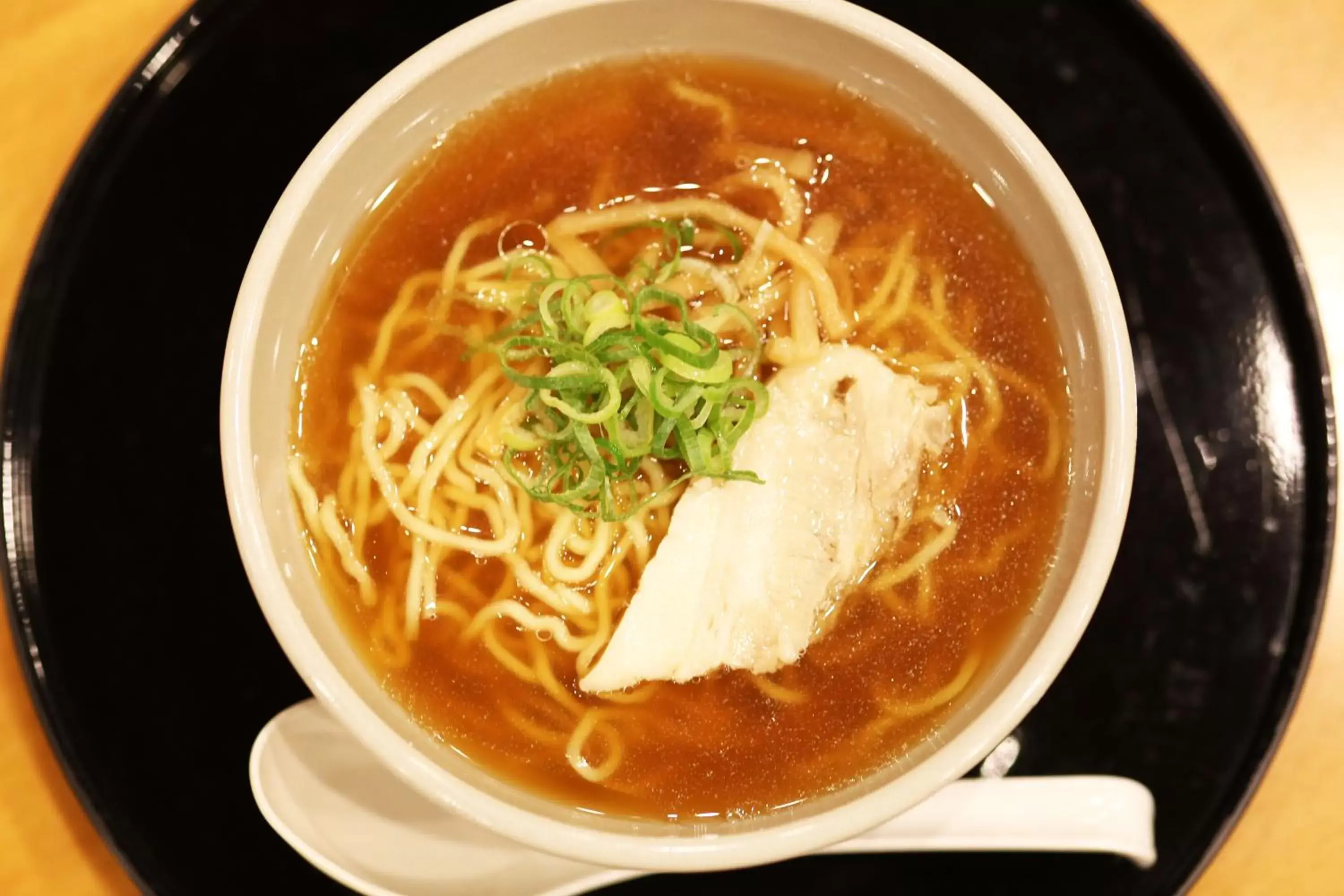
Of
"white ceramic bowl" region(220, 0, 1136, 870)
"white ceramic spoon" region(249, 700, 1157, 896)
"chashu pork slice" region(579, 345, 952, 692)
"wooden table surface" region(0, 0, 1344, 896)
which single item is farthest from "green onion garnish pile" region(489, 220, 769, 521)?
"wooden table surface" region(0, 0, 1344, 896)

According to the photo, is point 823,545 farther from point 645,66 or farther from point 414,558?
point 645,66

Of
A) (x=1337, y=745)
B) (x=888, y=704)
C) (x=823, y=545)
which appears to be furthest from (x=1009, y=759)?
(x=1337, y=745)

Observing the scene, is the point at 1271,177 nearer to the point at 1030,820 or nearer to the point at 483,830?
the point at 1030,820

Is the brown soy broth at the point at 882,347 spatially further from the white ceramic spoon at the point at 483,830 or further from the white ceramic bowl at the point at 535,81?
the white ceramic spoon at the point at 483,830

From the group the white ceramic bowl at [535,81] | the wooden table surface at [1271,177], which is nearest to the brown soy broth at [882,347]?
the white ceramic bowl at [535,81]

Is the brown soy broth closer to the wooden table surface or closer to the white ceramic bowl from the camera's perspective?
the white ceramic bowl

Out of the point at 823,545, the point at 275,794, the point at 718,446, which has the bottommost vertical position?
the point at 275,794

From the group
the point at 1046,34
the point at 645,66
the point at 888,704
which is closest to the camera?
the point at 888,704

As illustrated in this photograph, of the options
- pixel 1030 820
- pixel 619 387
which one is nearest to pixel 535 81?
pixel 619 387
